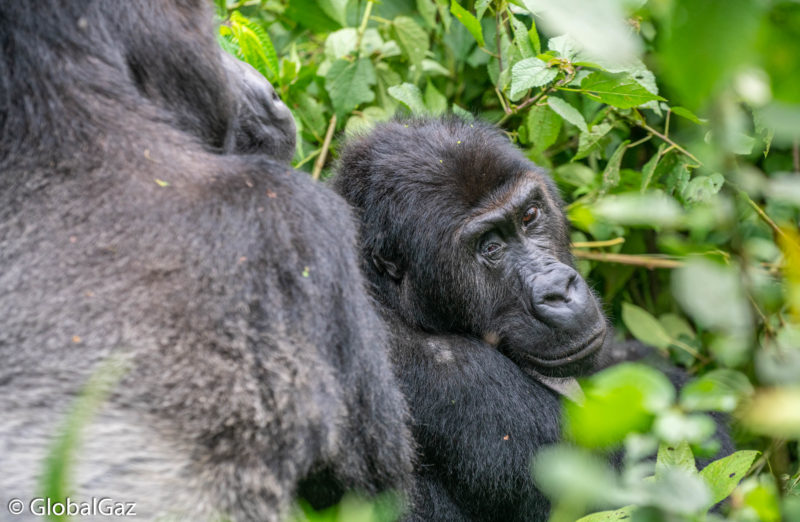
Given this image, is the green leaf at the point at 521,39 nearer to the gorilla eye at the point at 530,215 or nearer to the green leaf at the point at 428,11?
the gorilla eye at the point at 530,215

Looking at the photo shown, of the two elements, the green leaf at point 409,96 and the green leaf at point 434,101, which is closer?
the green leaf at point 409,96

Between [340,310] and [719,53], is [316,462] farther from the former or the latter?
[719,53]

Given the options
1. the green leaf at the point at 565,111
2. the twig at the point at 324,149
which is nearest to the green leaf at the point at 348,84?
the twig at the point at 324,149

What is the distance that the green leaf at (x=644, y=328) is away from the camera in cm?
345

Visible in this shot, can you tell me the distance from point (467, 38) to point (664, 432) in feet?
8.72

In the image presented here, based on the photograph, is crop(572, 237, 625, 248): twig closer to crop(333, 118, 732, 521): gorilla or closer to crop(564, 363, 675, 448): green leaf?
crop(333, 118, 732, 521): gorilla

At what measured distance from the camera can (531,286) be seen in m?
2.48

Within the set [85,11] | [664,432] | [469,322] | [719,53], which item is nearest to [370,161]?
[469,322]

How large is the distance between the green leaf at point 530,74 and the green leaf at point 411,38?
0.73m

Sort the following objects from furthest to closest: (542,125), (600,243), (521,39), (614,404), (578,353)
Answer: (600,243)
(542,125)
(521,39)
(578,353)
(614,404)

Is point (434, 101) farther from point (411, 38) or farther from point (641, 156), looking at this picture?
point (641, 156)

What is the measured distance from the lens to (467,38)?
345 centimetres

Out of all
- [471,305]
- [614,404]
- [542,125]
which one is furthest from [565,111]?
[614,404]

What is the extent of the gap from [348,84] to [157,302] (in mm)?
1875
